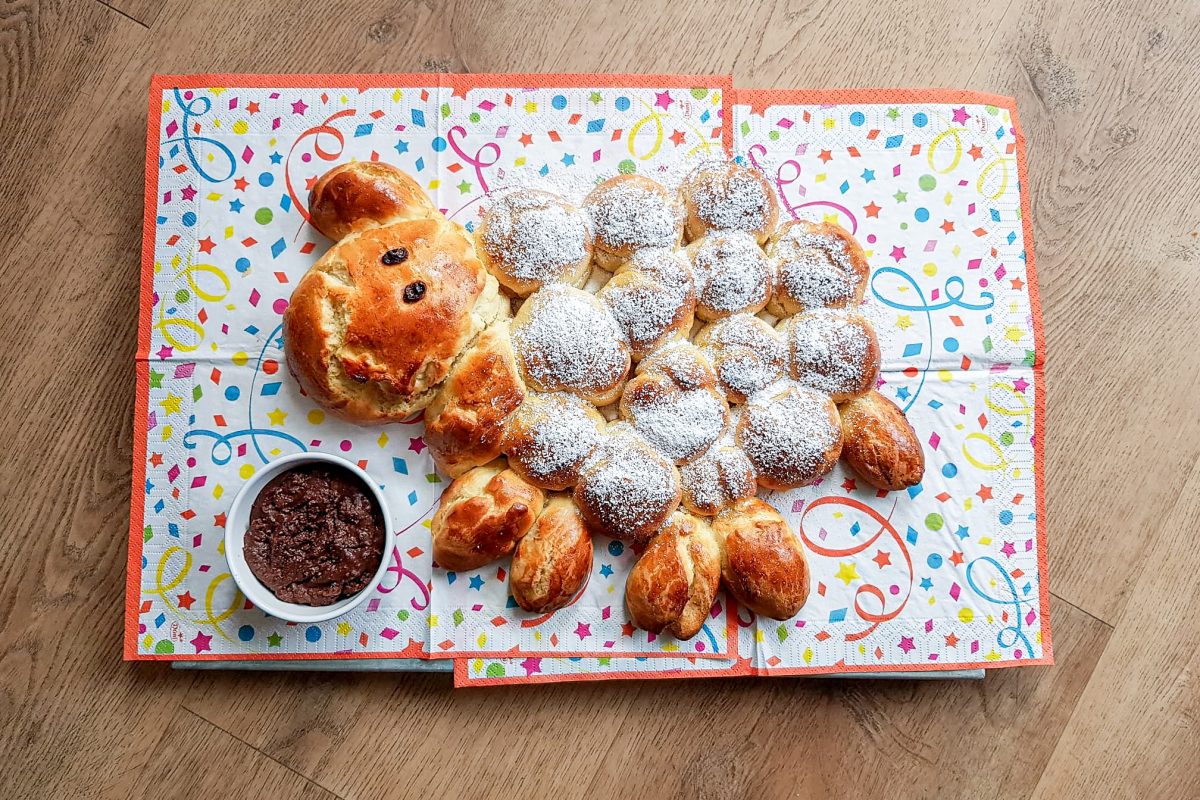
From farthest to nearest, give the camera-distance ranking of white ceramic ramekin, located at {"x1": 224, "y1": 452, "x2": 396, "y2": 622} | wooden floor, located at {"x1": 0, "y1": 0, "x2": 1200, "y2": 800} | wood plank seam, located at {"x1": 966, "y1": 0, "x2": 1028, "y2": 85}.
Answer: wood plank seam, located at {"x1": 966, "y1": 0, "x2": 1028, "y2": 85} → wooden floor, located at {"x1": 0, "y1": 0, "x2": 1200, "y2": 800} → white ceramic ramekin, located at {"x1": 224, "y1": 452, "x2": 396, "y2": 622}

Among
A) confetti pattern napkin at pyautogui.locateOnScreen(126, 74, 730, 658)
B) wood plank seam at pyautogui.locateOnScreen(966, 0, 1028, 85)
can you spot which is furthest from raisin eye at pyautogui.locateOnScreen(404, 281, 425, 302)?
wood plank seam at pyautogui.locateOnScreen(966, 0, 1028, 85)

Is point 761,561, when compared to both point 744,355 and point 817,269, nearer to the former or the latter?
point 744,355

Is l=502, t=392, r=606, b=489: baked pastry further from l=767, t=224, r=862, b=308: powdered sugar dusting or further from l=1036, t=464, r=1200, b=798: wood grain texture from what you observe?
l=1036, t=464, r=1200, b=798: wood grain texture

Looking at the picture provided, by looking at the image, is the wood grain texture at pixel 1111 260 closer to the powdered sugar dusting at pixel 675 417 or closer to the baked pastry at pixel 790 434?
the baked pastry at pixel 790 434

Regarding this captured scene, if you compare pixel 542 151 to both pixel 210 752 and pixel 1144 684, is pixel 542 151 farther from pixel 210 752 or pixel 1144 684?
pixel 1144 684

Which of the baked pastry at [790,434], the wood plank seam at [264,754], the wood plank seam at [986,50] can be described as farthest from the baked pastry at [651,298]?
the wood plank seam at [264,754]

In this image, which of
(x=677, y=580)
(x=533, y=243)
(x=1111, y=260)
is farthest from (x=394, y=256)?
(x=1111, y=260)
